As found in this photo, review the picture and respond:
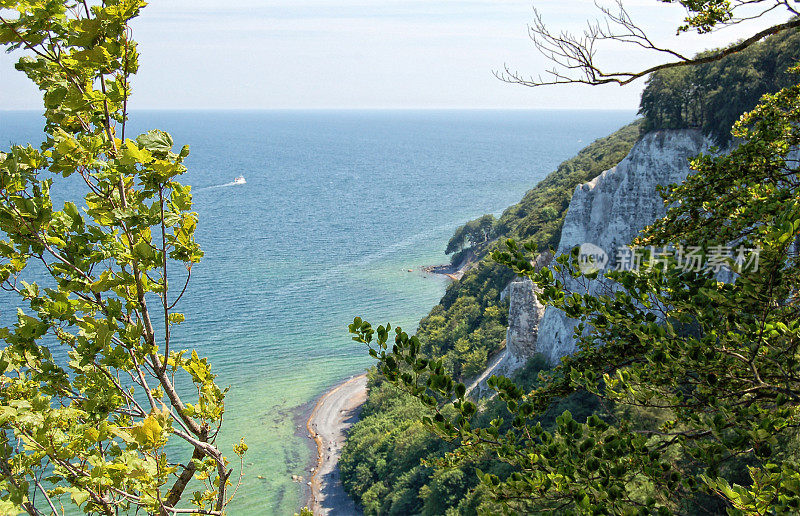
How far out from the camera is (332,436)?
41219mm

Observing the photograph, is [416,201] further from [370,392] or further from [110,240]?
[110,240]

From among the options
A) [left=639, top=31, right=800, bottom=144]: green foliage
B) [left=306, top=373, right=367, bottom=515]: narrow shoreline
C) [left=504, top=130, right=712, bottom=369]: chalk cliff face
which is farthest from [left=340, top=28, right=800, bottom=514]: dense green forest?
[left=504, top=130, right=712, bottom=369]: chalk cliff face

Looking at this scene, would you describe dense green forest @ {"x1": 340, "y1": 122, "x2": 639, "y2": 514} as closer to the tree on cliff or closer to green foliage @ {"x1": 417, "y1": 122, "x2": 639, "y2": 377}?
green foliage @ {"x1": 417, "y1": 122, "x2": 639, "y2": 377}

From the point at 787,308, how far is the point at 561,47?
396 cm

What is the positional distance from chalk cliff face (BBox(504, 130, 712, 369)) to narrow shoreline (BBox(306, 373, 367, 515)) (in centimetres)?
1547

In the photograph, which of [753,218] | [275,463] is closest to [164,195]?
[753,218]

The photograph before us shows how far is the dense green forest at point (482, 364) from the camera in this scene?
1032 inches

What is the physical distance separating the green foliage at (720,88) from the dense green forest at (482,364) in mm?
57

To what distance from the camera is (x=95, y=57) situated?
3.31 m

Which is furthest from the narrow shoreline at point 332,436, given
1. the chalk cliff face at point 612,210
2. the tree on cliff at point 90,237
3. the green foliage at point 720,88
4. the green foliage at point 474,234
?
the green foliage at point 474,234

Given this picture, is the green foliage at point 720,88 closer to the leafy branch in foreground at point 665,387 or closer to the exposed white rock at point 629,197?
the exposed white rock at point 629,197

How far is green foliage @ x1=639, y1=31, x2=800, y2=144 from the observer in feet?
91.8

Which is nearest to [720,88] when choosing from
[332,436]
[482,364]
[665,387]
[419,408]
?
[482,364]

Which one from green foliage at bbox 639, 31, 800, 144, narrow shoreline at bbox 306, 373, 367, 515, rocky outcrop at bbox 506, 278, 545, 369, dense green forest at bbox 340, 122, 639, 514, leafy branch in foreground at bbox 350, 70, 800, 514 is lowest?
narrow shoreline at bbox 306, 373, 367, 515
